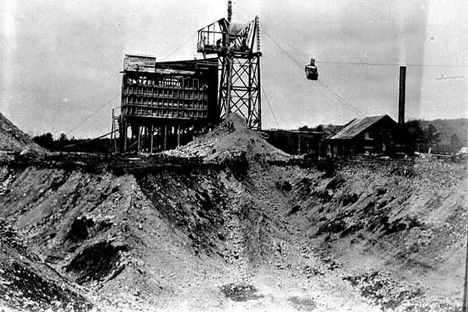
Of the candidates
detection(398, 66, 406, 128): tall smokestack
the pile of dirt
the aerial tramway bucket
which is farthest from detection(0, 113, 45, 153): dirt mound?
the pile of dirt

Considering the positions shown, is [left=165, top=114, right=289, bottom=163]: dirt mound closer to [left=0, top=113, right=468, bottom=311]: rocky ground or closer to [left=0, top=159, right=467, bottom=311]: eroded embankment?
[left=0, top=113, right=468, bottom=311]: rocky ground

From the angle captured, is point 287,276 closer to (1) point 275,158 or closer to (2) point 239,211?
(2) point 239,211

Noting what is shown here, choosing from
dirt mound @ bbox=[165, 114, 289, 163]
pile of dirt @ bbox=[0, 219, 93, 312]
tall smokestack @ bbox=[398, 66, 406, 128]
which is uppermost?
tall smokestack @ bbox=[398, 66, 406, 128]

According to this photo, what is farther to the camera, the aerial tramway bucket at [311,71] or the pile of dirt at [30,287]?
the aerial tramway bucket at [311,71]

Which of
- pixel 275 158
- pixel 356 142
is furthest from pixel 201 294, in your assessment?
pixel 356 142

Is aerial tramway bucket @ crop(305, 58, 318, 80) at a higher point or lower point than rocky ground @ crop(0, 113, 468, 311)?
higher

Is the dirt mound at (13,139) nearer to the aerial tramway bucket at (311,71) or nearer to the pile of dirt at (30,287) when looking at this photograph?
the aerial tramway bucket at (311,71)

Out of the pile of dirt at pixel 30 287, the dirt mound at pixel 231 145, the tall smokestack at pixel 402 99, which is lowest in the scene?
the pile of dirt at pixel 30 287

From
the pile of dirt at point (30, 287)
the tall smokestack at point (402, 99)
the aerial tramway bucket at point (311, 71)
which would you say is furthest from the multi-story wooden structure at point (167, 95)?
the pile of dirt at point (30, 287)
